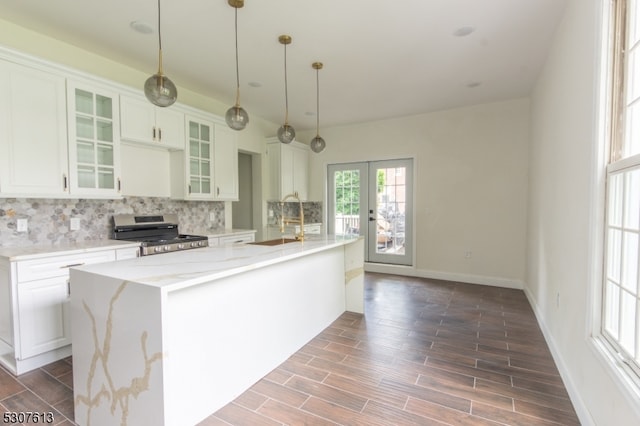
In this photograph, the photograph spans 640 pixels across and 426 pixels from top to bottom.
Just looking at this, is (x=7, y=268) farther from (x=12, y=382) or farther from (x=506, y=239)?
(x=506, y=239)

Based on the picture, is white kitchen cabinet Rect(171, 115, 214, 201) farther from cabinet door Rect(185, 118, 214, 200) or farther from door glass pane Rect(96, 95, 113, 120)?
door glass pane Rect(96, 95, 113, 120)

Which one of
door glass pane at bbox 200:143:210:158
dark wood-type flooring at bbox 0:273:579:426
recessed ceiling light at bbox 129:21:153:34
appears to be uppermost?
recessed ceiling light at bbox 129:21:153:34

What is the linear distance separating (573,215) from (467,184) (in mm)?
2908

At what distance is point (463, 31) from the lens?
108 inches

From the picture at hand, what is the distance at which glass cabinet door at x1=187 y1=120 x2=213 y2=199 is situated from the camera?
392 cm

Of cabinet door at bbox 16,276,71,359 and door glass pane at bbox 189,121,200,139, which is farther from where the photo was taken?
door glass pane at bbox 189,121,200,139

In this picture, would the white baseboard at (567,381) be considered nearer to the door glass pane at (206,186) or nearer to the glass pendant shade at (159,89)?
the glass pendant shade at (159,89)

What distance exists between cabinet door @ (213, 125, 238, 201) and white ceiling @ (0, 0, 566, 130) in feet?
1.89

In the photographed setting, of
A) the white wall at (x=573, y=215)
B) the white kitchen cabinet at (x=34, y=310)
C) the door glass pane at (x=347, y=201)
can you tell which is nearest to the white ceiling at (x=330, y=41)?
the white wall at (x=573, y=215)

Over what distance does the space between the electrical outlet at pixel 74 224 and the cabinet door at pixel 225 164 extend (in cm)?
157

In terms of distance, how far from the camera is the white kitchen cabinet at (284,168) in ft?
17.8

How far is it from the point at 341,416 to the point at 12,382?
7.83 feet

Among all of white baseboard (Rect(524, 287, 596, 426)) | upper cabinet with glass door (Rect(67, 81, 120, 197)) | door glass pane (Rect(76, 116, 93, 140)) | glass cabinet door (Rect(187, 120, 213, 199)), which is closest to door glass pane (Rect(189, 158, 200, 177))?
glass cabinet door (Rect(187, 120, 213, 199))

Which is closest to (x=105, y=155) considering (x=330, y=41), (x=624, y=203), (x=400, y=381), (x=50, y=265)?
(x=50, y=265)
